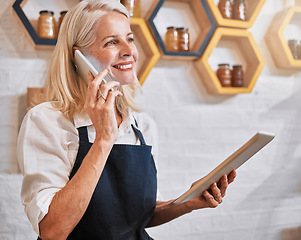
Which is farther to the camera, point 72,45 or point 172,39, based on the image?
point 172,39

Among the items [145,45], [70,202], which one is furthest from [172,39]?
[70,202]

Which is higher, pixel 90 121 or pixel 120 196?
pixel 90 121

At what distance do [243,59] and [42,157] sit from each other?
179 centimetres

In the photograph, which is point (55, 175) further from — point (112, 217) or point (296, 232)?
point (296, 232)

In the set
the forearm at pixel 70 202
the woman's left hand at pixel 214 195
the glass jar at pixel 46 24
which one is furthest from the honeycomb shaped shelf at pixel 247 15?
the forearm at pixel 70 202

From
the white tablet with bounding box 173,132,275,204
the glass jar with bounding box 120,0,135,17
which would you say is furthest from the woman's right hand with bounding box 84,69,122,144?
the glass jar with bounding box 120,0,135,17

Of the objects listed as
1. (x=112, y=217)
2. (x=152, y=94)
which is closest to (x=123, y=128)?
(x=112, y=217)

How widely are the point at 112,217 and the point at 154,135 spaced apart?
455mm

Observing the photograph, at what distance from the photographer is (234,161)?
1.10 m

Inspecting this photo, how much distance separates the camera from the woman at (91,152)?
3.53 ft

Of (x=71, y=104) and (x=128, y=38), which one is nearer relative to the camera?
(x=71, y=104)

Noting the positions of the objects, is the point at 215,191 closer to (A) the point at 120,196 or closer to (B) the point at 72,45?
(A) the point at 120,196

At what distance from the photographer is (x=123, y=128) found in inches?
56.0

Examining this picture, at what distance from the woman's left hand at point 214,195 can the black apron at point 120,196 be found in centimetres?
18
